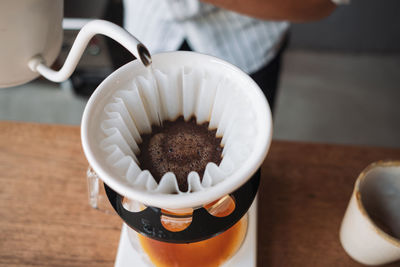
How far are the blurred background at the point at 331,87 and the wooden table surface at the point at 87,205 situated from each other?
0.84 metres

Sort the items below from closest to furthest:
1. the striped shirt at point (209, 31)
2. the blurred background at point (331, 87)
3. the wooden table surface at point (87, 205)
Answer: the wooden table surface at point (87, 205), the striped shirt at point (209, 31), the blurred background at point (331, 87)

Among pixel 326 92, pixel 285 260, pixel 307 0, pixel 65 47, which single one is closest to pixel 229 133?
pixel 285 260

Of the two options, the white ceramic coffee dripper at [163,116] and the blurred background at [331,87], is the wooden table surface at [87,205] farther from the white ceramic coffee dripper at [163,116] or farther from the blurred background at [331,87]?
the blurred background at [331,87]

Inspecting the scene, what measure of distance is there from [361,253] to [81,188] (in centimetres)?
48

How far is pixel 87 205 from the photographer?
0.65 meters

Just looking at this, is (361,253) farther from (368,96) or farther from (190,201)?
(368,96)

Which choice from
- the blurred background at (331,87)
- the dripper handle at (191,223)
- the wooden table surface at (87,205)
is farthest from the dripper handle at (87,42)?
the blurred background at (331,87)

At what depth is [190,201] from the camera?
0.35 metres

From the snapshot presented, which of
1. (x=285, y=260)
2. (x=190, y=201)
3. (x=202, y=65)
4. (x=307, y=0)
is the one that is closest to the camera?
(x=190, y=201)

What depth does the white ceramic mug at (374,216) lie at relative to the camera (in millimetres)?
496

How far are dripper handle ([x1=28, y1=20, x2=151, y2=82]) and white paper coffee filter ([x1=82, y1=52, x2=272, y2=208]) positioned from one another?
46 millimetres

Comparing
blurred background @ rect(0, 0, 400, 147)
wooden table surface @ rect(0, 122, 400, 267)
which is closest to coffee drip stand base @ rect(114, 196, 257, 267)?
wooden table surface @ rect(0, 122, 400, 267)

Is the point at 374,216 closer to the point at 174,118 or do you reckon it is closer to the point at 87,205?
the point at 174,118

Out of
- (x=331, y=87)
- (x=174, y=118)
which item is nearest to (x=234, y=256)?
(x=174, y=118)
